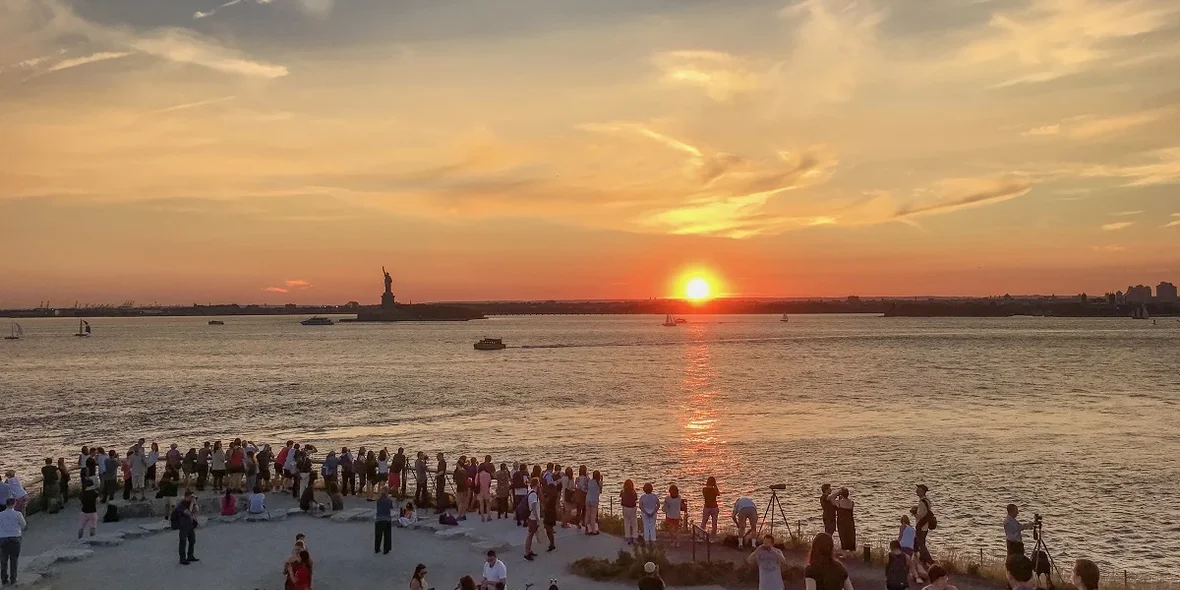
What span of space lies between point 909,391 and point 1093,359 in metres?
55.4

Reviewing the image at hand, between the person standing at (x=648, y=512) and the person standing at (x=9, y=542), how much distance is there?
1194 cm

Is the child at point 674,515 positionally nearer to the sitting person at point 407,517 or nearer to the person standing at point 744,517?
the person standing at point 744,517

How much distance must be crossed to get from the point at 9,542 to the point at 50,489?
26.1 feet

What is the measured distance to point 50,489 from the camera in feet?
78.4

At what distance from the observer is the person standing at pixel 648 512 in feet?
61.8

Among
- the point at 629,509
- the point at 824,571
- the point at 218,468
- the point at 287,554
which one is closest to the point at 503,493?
the point at 629,509

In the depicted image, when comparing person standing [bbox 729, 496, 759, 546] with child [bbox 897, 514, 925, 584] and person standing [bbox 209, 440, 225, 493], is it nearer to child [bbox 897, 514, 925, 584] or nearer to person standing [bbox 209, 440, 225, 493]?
child [bbox 897, 514, 925, 584]

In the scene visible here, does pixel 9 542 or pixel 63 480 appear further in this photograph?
pixel 63 480

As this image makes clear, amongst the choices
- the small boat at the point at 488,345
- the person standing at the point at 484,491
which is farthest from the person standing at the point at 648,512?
the small boat at the point at 488,345

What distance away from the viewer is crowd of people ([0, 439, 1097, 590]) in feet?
53.9

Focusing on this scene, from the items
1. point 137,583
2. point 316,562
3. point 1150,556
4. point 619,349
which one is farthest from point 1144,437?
point 619,349

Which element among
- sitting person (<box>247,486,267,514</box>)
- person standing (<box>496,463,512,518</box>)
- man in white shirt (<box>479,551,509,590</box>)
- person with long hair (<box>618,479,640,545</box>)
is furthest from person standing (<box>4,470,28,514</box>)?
person with long hair (<box>618,479,640,545</box>)

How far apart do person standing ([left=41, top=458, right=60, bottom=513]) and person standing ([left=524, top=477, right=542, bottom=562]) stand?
13.2 m

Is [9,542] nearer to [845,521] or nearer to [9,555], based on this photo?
[9,555]
